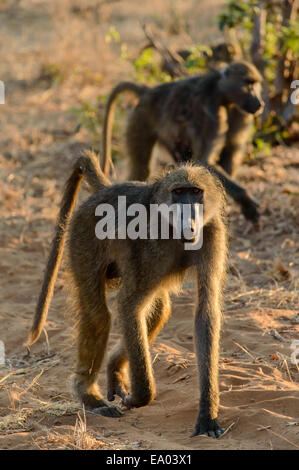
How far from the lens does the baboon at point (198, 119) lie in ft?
19.5

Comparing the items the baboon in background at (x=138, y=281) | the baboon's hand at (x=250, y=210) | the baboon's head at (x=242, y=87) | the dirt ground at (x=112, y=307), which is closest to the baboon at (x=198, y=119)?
the baboon's head at (x=242, y=87)

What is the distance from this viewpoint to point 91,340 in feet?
11.4

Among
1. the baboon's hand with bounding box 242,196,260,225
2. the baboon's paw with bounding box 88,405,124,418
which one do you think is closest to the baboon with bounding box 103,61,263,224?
the baboon's hand with bounding box 242,196,260,225

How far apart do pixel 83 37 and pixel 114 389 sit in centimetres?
859

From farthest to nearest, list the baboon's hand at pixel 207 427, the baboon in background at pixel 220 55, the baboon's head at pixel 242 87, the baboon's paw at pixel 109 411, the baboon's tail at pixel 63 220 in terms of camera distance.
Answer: the baboon in background at pixel 220 55, the baboon's head at pixel 242 87, the baboon's tail at pixel 63 220, the baboon's paw at pixel 109 411, the baboon's hand at pixel 207 427

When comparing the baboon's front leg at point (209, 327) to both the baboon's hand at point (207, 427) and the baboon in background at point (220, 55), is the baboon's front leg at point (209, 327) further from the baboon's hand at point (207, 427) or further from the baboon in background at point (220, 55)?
the baboon in background at point (220, 55)

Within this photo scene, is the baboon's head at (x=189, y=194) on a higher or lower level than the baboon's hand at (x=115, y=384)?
higher

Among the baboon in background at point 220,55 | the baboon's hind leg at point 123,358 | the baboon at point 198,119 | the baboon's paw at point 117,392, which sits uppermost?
the baboon in background at point 220,55

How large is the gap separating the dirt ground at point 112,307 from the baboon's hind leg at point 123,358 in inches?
7.3

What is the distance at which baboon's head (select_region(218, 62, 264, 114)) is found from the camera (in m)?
5.93

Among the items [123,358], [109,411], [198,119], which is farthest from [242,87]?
[109,411]

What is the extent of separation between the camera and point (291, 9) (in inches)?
285

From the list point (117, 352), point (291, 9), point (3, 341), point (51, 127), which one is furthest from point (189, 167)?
point (51, 127)
